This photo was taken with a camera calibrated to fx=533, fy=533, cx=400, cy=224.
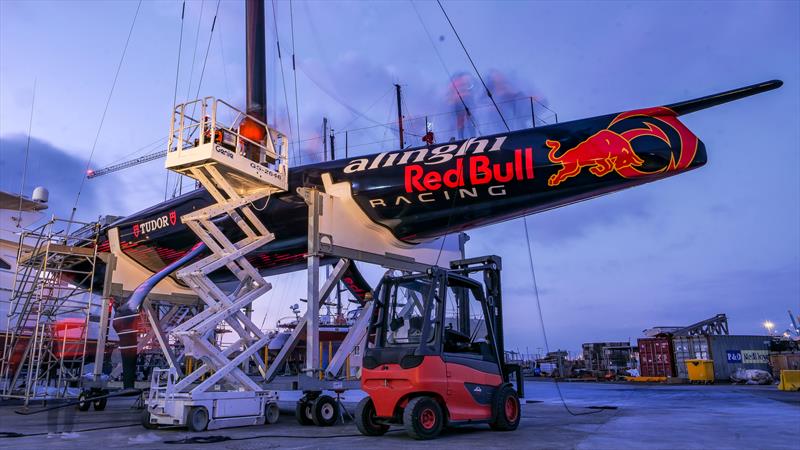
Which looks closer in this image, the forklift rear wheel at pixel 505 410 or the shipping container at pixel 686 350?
the forklift rear wheel at pixel 505 410

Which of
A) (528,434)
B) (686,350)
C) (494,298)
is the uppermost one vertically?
(494,298)

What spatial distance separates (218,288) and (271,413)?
317 cm

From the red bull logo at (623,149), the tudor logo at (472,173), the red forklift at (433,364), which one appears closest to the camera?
the red forklift at (433,364)

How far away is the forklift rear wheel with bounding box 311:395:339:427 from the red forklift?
110 inches

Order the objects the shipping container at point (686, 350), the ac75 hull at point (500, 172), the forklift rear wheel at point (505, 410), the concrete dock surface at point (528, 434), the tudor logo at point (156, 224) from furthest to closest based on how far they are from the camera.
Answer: the shipping container at point (686, 350) → the tudor logo at point (156, 224) → the ac75 hull at point (500, 172) → the forklift rear wheel at point (505, 410) → the concrete dock surface at point (528, 434)

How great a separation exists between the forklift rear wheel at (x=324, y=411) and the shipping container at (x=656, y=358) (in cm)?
3026

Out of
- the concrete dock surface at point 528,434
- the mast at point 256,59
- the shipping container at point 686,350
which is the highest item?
the mast at point 256,59

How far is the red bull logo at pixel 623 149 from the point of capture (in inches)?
434

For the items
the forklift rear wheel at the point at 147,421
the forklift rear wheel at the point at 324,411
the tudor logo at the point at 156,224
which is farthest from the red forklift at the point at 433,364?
the tudor logo at the point at 156,224

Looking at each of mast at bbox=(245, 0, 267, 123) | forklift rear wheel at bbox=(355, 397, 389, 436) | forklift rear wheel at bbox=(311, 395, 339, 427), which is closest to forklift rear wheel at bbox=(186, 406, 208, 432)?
forklift rear wheel at bbox=(311, 395, 339, 427)

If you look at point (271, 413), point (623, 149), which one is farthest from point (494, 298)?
point (271, 413)

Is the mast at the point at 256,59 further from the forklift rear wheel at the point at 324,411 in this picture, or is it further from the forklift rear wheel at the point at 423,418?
the forklift rear wheel at the point at 423,418

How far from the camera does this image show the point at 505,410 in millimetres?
9805

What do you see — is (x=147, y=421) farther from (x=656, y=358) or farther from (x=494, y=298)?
(x=656, y=358)
